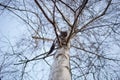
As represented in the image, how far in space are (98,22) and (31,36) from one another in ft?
6.28

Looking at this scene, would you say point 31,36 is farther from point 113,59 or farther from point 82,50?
point 113,59

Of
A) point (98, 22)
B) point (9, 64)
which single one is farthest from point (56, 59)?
point (98, 22)

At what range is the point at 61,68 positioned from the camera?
3.02 meters

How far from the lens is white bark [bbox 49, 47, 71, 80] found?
2.84 m

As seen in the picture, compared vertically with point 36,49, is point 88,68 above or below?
below

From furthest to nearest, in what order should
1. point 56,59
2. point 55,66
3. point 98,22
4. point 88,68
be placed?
point 98,22
point 88,68
point 56,59
point 55,66

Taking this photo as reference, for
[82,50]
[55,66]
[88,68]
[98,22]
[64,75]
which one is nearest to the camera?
[64,75]

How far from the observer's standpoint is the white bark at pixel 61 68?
284 centimetres

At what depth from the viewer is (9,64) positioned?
4.61 metres

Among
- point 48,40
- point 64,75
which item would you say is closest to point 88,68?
point 48,40

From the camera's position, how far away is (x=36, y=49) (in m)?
5.29

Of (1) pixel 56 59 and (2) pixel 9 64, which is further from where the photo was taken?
(2) pixel 9 64

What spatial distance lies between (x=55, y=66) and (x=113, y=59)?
80.4 inches

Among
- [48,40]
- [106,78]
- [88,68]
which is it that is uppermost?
[48,40]
